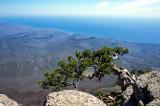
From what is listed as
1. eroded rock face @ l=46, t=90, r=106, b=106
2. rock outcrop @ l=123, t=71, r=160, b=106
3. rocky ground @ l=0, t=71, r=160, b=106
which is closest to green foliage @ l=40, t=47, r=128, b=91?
rock outcrop @ l=123, t=71, r=160, b=106

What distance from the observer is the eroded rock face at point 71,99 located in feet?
67.3

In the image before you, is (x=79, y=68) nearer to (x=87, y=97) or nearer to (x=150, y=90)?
(x=150, y=90)

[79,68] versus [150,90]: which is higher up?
[150,90]

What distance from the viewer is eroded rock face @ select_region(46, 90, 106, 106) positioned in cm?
2052

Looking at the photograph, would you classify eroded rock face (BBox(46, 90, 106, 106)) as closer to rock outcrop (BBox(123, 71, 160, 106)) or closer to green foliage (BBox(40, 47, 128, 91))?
rock outcrop (BBox(123, 71, 160, 106))

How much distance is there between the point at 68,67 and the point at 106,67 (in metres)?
5.17

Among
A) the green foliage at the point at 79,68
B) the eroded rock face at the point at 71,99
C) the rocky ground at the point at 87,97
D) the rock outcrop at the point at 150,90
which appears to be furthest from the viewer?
the green foliage at the point at 79,68

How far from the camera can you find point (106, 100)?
140ft

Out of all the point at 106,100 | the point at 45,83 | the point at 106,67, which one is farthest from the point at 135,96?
the point at 45,83

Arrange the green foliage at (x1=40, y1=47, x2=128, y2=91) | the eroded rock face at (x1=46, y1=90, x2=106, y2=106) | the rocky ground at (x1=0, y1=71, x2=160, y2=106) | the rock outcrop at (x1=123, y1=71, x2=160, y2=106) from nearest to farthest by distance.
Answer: the eroded rock face at (x1=46, y1=90, x2=106, y2=106), the rocky ground at (x1=0, y1=71, x2=160, y2=106), the rock outcrop at (x1=123, y1=71, x2=160, y2=106), the green foliage at (x1=40, y1=47, x2=128, y2=91)

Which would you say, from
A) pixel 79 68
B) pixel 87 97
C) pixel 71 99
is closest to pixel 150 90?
pixel 87 97

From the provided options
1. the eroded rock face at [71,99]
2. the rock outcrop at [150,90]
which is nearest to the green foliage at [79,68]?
the rock outcrop at [150,90]

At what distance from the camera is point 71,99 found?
816 inches

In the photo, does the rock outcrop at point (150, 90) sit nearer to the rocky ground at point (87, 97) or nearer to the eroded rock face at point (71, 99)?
A: the rocky ground at point (87, 97)
